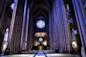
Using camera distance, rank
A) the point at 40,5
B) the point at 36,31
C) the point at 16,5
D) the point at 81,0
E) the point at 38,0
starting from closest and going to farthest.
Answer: the point at 81,0 < the point at 16,5 < the point at 38,0 < the point at 40,5 < the point at 36,31

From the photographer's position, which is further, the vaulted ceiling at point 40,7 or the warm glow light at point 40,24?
the warm glow light at point 40,24

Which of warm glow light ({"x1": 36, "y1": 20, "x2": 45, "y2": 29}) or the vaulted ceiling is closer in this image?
the vaulted ceiling

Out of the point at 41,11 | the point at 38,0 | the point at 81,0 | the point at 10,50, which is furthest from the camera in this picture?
the point at 41,11

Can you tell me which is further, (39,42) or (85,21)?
(39,42)

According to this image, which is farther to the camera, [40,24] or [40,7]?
[40,24]

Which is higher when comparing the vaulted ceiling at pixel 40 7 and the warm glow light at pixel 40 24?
the vaulted ceiling at pixel 40 7

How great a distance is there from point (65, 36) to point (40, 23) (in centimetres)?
1516

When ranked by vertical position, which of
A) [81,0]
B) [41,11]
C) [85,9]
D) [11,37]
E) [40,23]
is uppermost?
[41,11]

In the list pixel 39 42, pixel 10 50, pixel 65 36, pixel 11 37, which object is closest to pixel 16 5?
pixel 11 37

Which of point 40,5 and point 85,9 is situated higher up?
point 40,5

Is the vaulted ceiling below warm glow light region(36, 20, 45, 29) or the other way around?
the other way around

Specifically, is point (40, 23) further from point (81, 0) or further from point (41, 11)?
point (81, 0)

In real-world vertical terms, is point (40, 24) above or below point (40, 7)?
below

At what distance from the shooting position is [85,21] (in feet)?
8.05
